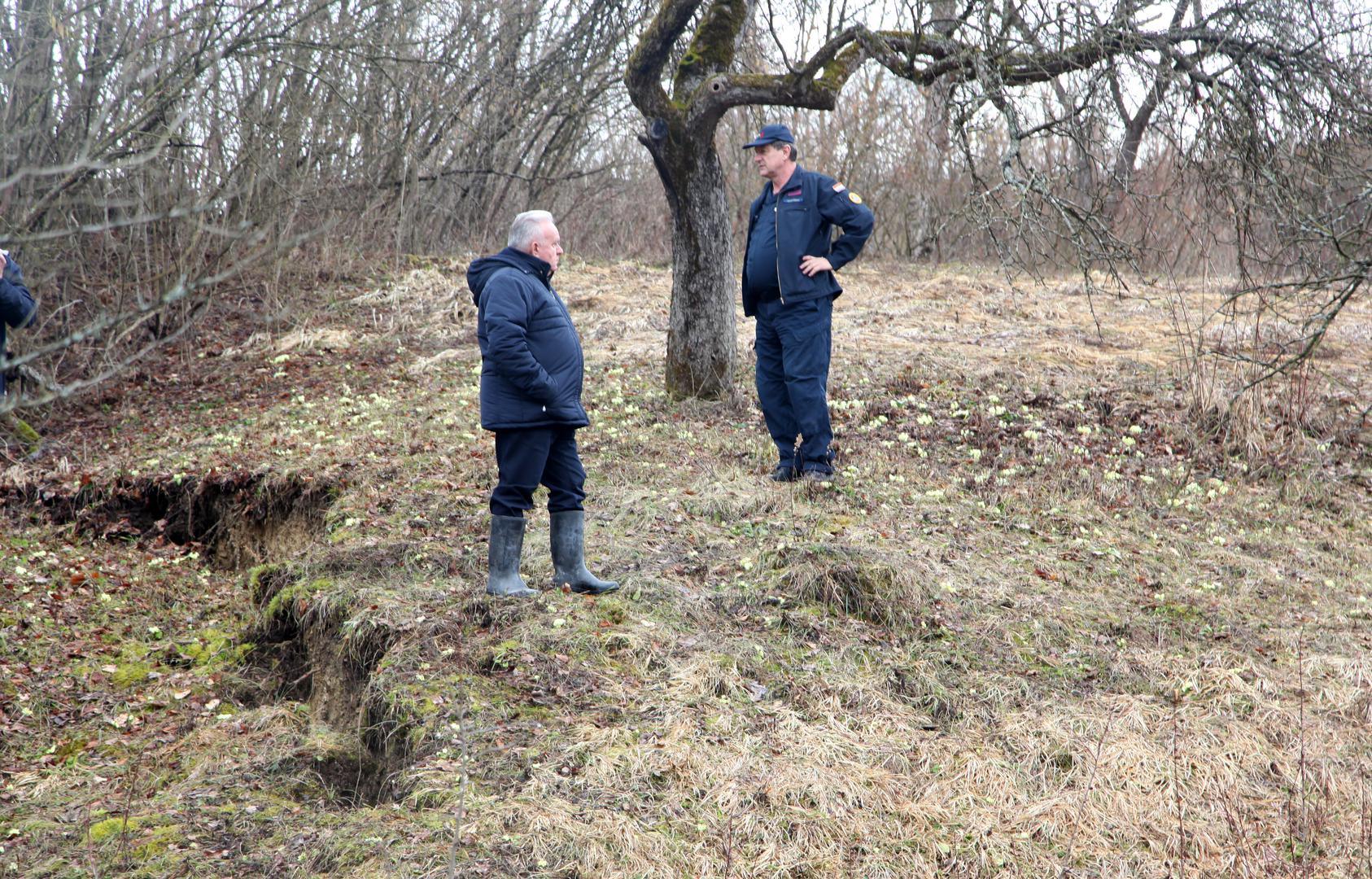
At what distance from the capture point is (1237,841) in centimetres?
413

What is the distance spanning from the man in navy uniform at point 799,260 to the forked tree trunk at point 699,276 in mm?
1688

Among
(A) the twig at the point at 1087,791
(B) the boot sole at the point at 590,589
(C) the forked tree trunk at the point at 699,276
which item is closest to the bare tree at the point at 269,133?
(C) the forked tree trunk at the point at 699,276

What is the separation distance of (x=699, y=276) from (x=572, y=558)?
13.6 ft

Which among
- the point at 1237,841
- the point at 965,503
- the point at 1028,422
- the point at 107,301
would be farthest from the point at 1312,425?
the point at 107,301

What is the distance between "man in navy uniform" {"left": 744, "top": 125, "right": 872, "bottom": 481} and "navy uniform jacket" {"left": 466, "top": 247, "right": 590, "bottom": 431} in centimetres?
229

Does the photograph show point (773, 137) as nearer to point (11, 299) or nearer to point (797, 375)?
point (797, 375)

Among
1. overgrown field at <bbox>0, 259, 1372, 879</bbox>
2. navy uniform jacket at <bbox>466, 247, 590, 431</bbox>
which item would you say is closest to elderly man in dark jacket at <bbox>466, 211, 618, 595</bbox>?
navy uniform jacket at <bbox>466, 247, 590, 431</bbox>

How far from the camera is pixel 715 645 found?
206 inches

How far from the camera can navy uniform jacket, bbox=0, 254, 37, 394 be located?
7.07 m

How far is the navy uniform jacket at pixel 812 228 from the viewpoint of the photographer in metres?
7.20

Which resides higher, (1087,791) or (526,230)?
(526,230)

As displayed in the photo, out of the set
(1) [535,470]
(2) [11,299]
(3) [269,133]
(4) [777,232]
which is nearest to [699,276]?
(4) [777,232]

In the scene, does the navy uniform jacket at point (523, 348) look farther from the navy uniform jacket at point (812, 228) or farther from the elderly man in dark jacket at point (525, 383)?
the navy uniform jacket at point (812, 228)

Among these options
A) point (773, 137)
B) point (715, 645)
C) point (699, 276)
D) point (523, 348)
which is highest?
point (773, 137)
